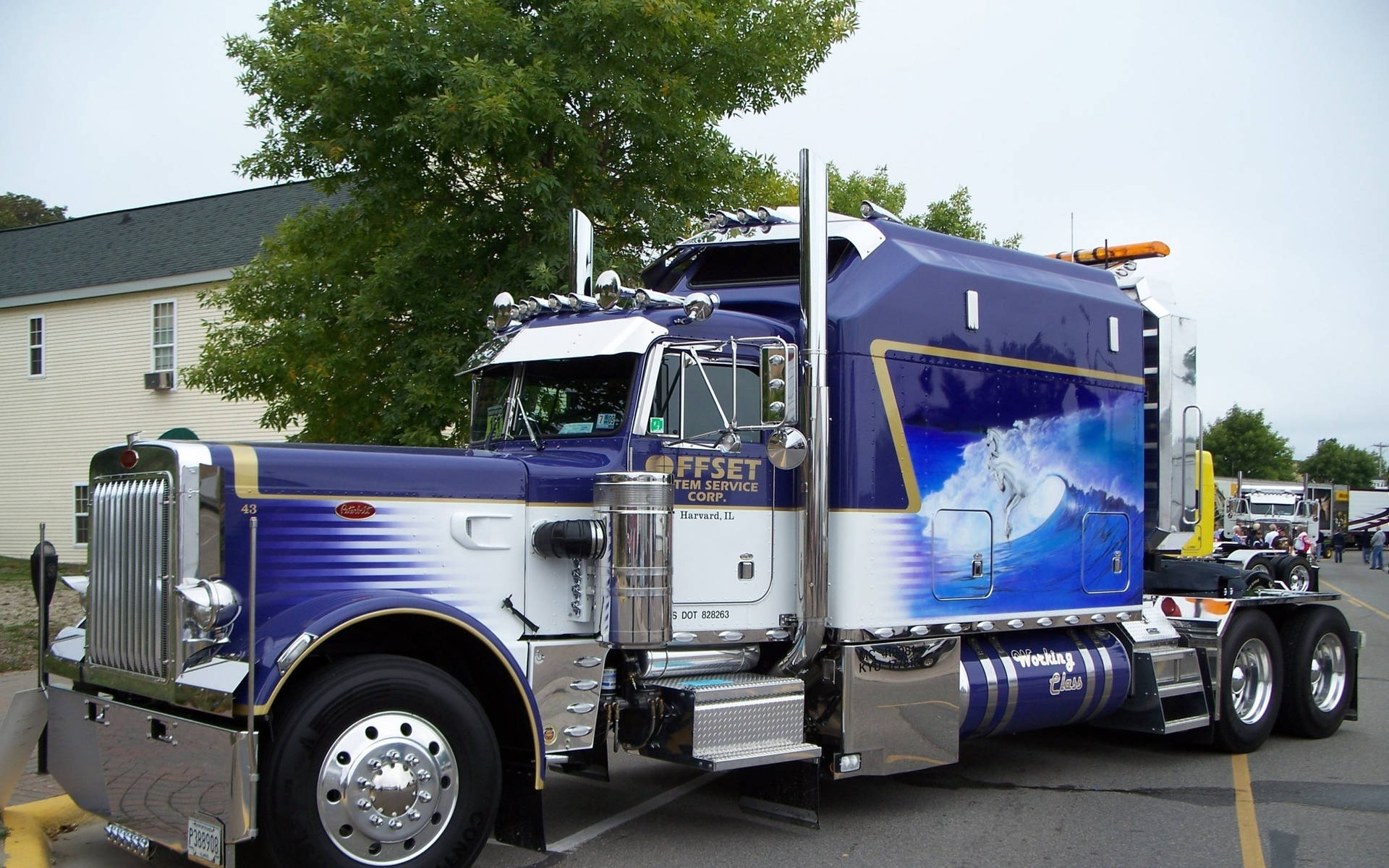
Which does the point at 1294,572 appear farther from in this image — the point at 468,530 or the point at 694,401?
the point at 468,530

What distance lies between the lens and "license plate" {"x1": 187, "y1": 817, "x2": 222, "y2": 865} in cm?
500

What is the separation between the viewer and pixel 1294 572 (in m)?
10.6

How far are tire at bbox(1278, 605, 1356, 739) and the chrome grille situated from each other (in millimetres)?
8753

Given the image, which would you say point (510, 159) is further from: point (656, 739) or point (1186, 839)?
point (1186, 839)

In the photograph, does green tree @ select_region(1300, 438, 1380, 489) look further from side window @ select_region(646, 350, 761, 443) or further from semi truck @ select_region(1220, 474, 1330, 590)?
side window @ select_region(646, 350, 761, 443)

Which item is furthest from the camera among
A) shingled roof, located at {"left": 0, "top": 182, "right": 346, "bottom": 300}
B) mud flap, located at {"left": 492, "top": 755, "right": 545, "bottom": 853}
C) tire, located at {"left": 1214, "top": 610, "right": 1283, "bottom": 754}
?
shingled roof, located at {"left": 0, "top": 182, "right": 346, "bottom": 300}

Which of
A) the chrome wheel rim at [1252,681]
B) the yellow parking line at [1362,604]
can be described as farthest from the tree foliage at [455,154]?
the yellow parking line at [1362,604]

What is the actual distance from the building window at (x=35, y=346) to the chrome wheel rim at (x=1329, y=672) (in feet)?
89.2

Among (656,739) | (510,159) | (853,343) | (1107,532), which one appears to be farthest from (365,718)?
(510,159)

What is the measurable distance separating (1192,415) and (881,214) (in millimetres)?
3625

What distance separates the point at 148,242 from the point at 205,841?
25.8 m

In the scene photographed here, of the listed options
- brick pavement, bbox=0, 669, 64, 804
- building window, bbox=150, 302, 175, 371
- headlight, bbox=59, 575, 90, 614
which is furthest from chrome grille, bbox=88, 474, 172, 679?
building window, bbox=150, 302, 175, 371

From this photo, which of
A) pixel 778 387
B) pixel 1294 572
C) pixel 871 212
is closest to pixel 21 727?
pixel 778 387

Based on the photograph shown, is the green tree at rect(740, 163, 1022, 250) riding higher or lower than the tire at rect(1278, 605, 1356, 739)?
higher
